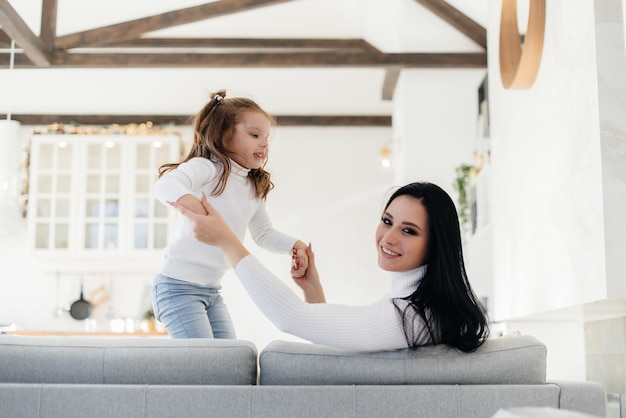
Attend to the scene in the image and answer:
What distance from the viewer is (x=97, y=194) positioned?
695cm

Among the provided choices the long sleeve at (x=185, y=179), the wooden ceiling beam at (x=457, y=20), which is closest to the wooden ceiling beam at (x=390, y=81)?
the wooden ceiling beam at (x=457, y=20)

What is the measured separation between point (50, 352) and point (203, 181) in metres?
0.77

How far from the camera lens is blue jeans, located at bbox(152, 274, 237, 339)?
86.8 inches

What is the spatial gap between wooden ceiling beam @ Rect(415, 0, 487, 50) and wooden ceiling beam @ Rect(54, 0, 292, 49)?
1.20 m

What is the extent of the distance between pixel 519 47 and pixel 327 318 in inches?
94.9

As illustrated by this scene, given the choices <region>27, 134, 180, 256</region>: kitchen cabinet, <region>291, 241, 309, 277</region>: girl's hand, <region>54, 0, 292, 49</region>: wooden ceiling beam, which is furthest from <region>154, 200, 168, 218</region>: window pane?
<region>291, 241, 309, 277</region>: girl's hand

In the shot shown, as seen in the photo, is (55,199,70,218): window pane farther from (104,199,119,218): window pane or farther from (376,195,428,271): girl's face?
(376,195,428,271): girl's face

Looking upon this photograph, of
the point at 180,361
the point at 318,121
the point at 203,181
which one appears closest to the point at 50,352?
the point at 180,361

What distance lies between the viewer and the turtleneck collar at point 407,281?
67.0 inches

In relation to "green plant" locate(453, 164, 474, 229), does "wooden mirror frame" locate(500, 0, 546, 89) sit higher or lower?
higher

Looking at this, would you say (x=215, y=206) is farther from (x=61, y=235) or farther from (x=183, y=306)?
(x=61, y=235)

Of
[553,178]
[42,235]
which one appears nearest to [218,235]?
[553,178]

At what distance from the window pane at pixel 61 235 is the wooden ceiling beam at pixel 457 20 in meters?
3.67

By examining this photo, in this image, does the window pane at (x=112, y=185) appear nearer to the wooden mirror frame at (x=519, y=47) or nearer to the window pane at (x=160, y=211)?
the window pane at (x=160, y=211)
